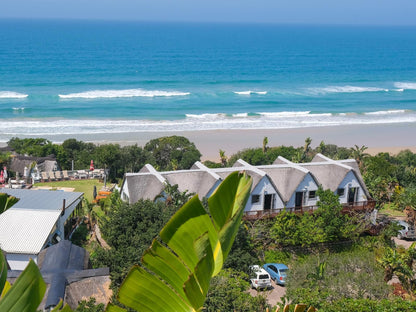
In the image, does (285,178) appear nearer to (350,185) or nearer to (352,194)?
(350,185)

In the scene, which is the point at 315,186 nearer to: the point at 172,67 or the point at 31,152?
the point at 31,152

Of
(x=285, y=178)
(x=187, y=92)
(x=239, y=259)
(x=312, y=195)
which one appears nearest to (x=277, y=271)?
(x=239, y=259)

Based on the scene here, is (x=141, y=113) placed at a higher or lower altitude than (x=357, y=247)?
higher

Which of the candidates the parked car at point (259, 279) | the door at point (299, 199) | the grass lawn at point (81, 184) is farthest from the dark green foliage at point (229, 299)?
the grass lawn at point (81, 184)

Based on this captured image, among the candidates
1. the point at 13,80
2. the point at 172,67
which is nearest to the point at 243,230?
the point at 13,80

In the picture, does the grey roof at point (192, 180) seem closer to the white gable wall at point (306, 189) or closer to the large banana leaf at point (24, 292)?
the white gable wall at point (306, 189)

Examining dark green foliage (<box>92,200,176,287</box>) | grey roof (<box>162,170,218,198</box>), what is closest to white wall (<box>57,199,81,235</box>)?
dark green foliage (<box>92,200,176,287</box>)

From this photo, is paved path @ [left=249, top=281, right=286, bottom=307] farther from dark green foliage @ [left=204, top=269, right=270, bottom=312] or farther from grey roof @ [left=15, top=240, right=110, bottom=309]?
grey roof @ [left=15, top=240, right=110, bottom=309]
